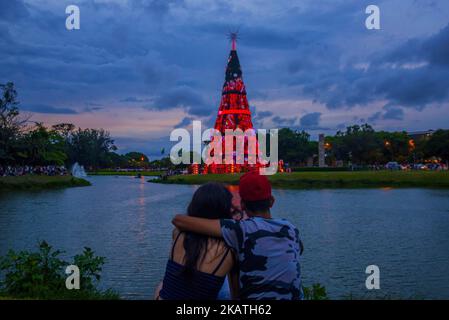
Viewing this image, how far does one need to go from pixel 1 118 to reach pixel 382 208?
5194cm

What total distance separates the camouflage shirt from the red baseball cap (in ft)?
0.68

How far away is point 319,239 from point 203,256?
16410 mm

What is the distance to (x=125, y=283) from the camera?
12.8m

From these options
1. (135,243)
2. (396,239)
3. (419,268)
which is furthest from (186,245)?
(396,239)

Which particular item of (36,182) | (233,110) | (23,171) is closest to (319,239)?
(36,182)

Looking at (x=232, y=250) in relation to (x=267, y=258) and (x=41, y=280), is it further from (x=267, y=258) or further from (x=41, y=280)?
(x=41, y=280)

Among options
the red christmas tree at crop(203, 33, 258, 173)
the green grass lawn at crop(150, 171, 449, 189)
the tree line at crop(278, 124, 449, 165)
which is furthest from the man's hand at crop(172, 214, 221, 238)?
the tree line at crop(278, 124, 449, 165)

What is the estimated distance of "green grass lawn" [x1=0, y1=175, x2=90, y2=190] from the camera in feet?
184

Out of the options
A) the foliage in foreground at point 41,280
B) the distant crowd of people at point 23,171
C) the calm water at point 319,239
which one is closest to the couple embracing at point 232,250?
the foliage in foreground at point 41,280

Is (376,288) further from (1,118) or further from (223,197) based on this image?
(1,118)

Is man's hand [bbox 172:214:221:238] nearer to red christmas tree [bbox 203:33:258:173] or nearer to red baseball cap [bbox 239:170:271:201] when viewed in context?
red baseball cap [bbox 239:170:271:201]

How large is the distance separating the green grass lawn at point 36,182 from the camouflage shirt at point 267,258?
184ft

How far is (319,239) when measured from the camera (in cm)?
1989

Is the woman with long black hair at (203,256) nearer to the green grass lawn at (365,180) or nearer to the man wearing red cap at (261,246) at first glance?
the man wearing red cap at (261,246)
